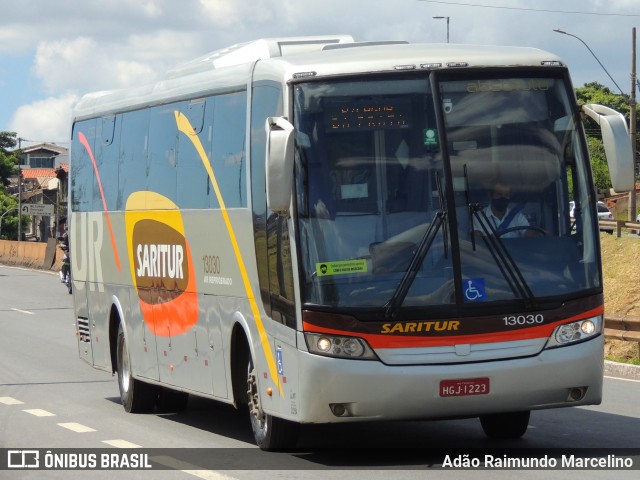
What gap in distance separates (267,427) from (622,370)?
814cm

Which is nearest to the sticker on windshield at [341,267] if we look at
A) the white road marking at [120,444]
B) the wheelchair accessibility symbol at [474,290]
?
the wheelchair accessibility symbol at [474,290]

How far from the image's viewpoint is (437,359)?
10125 millimetres

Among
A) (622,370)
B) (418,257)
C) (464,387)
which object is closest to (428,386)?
(464,387)

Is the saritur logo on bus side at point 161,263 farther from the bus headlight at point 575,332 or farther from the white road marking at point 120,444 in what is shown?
the bus headlight at point 575,332

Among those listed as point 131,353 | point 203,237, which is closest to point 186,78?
point 203,237

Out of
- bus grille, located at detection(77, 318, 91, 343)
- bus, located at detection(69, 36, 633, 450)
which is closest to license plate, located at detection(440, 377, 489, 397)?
bus, located at detection(69, 36, 633, 450)

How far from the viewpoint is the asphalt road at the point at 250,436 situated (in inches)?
407

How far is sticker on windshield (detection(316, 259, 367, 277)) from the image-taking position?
10.2 metres

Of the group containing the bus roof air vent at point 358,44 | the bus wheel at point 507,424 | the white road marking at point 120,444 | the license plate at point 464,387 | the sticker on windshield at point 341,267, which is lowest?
the white road marking at point 120,444

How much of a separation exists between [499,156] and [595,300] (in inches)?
50.8

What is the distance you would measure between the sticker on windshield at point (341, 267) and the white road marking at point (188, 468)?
160cm

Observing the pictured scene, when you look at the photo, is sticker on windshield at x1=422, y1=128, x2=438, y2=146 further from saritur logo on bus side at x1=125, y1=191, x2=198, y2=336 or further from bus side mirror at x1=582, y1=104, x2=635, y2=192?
saritur logo on bus side at x1=125, y1=191, x2=198, y2=336

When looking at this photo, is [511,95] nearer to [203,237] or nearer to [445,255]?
[445,255]

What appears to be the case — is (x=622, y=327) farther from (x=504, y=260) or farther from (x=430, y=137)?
(x=430, y=137)
